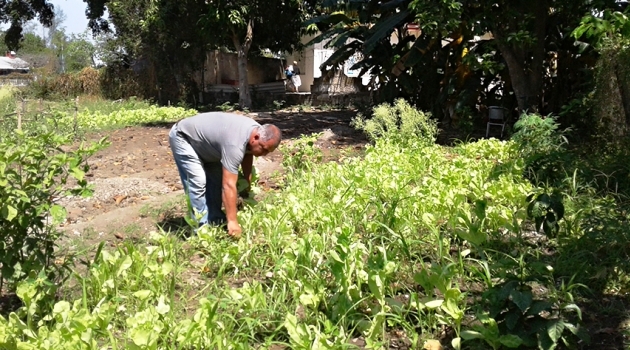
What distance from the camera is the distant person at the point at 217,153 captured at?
482cm

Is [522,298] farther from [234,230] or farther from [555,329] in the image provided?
[234,230]

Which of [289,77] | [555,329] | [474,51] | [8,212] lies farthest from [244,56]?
[555,329]

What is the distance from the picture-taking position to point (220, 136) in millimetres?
5074

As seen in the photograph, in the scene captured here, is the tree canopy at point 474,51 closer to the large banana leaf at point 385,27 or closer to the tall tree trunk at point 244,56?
the large banana leaf at point 385,27

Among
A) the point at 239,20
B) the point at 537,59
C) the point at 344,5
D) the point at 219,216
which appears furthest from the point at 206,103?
the point at 219,216

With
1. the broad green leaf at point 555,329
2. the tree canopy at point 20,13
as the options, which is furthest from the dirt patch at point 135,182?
the tree canopy at point 20,13

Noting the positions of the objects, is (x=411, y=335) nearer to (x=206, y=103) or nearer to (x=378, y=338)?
(x=378, y=338)

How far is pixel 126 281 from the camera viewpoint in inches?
153

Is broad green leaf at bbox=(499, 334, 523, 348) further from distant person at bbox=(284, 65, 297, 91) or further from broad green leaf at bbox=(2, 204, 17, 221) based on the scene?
distant person at bbox=(284, 65, 297, 91)

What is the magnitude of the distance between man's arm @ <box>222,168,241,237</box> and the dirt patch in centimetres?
92

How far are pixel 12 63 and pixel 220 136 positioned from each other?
51221mm

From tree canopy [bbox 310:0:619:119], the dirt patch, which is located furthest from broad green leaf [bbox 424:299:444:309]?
tree canopy [bbox 310:0:619:119]

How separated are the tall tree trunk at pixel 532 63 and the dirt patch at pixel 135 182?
2642mm

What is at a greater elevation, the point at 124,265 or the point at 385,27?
the point at 385,27
